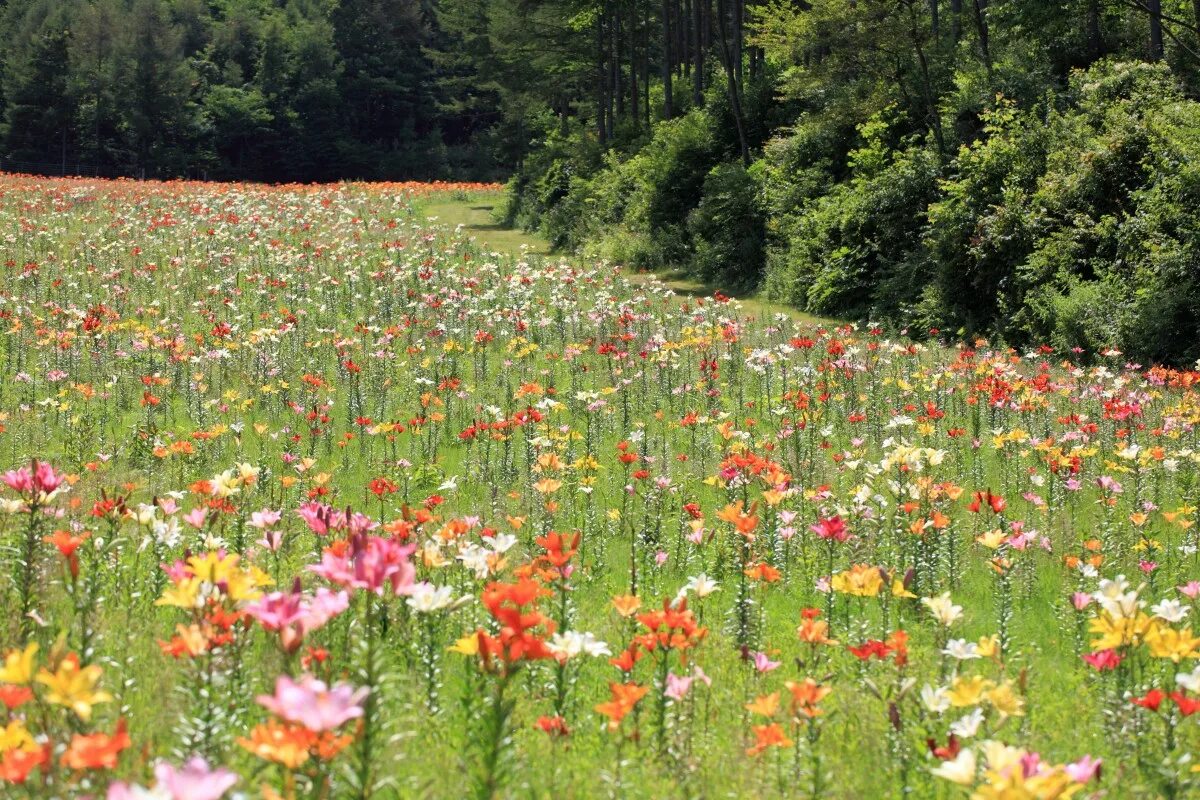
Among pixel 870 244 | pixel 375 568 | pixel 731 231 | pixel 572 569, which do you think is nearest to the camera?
pixel 375 568

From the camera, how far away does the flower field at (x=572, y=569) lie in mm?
3117

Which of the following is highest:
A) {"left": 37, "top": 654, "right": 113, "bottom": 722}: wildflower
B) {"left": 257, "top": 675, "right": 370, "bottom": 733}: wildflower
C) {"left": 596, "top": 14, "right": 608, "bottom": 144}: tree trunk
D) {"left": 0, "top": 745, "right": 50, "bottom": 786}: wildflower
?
{"left": 596, "top": 14, "right": 608, "bottom": 144}: tree trunk

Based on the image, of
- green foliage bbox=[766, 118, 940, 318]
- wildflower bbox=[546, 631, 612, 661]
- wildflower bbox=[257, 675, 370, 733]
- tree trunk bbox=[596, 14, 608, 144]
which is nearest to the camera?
wildflower bbox=[257, 675, 370, 733]

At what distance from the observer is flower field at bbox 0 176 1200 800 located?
312 cm

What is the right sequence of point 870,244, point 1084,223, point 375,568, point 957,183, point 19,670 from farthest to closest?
1. point 870,244
2. point 957,183
3. point 1084,223
4. point 375,568
5. point 19,670

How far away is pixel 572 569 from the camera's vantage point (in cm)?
436

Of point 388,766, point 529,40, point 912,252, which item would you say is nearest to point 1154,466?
point 388,766

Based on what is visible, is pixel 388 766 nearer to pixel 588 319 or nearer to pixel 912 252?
pixel 588 319

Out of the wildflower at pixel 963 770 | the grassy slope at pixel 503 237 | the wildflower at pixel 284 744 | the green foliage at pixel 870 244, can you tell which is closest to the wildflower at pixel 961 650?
the wildflower at pixel 963 770

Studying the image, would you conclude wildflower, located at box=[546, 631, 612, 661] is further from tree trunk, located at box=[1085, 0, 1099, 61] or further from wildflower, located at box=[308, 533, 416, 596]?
tree trunk, located at box=[1085, 0, 1099, 61]

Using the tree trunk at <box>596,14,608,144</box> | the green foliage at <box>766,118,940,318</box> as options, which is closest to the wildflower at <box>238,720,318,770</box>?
the green foliage at <box>766,118,940,318</box>

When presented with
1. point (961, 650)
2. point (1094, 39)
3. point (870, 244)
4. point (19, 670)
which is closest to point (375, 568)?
point (19, 670)

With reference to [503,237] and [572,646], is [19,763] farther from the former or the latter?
[503,237]

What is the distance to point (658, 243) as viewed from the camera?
92.2ft
